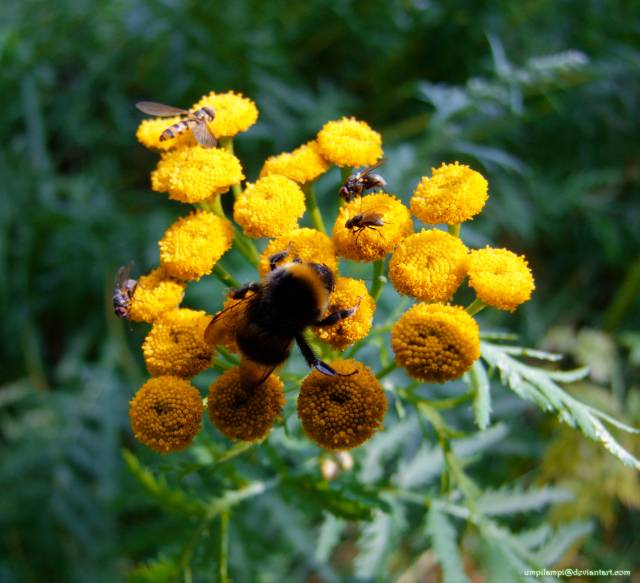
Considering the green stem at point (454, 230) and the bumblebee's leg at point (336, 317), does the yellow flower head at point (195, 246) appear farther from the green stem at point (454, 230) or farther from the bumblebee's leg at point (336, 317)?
the green stem at point (454, 230)

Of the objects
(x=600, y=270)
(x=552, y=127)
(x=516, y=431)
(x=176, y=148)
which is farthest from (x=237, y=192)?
(x=600, y=270)

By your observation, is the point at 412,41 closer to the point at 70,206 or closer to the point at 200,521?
the point at 70,206

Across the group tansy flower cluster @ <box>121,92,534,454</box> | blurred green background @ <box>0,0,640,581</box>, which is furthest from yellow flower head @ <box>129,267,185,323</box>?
blurred green background @ <box>0,0,640,581</box>

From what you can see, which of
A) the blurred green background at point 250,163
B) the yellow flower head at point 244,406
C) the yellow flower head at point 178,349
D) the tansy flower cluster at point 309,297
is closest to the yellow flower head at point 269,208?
the tansy flower cluster at point 309,297

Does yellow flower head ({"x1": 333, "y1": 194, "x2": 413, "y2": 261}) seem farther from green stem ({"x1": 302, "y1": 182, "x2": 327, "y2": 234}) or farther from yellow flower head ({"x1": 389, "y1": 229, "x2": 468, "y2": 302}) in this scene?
green stem ({"x1": 302, "y1": 182, "x2": 327, "y2": 234})

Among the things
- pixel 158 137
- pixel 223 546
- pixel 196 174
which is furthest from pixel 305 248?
pixel 223 546

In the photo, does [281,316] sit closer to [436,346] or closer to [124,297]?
[436,346]
